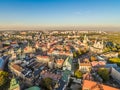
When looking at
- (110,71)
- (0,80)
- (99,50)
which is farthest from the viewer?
(99,50)

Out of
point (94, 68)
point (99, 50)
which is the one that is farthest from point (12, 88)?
point (99, 50)

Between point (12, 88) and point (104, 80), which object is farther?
point (104, 80)

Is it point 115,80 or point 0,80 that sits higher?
point 0,80

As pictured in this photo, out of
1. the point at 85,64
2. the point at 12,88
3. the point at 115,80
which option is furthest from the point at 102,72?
the point at 12,88

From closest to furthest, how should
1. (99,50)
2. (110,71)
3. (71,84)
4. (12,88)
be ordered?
(12,88)
(71,84)
(110,71)
(99,50)

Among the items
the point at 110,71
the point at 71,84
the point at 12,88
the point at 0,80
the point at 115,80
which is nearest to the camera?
the point at 12,88

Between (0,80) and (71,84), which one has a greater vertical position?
(0,80)

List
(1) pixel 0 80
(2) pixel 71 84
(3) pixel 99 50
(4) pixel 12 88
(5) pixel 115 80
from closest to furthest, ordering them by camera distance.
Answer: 1. (4) pixel 12 88
2. (1) pixel 0 80
3. (2) pixel 71 84
4. (5) pixel 115 80
5. (3) pixel 99 50

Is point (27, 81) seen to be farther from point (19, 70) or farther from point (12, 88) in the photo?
point (12, 88)

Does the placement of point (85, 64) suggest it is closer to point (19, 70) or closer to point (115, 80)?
point (115, 80)
